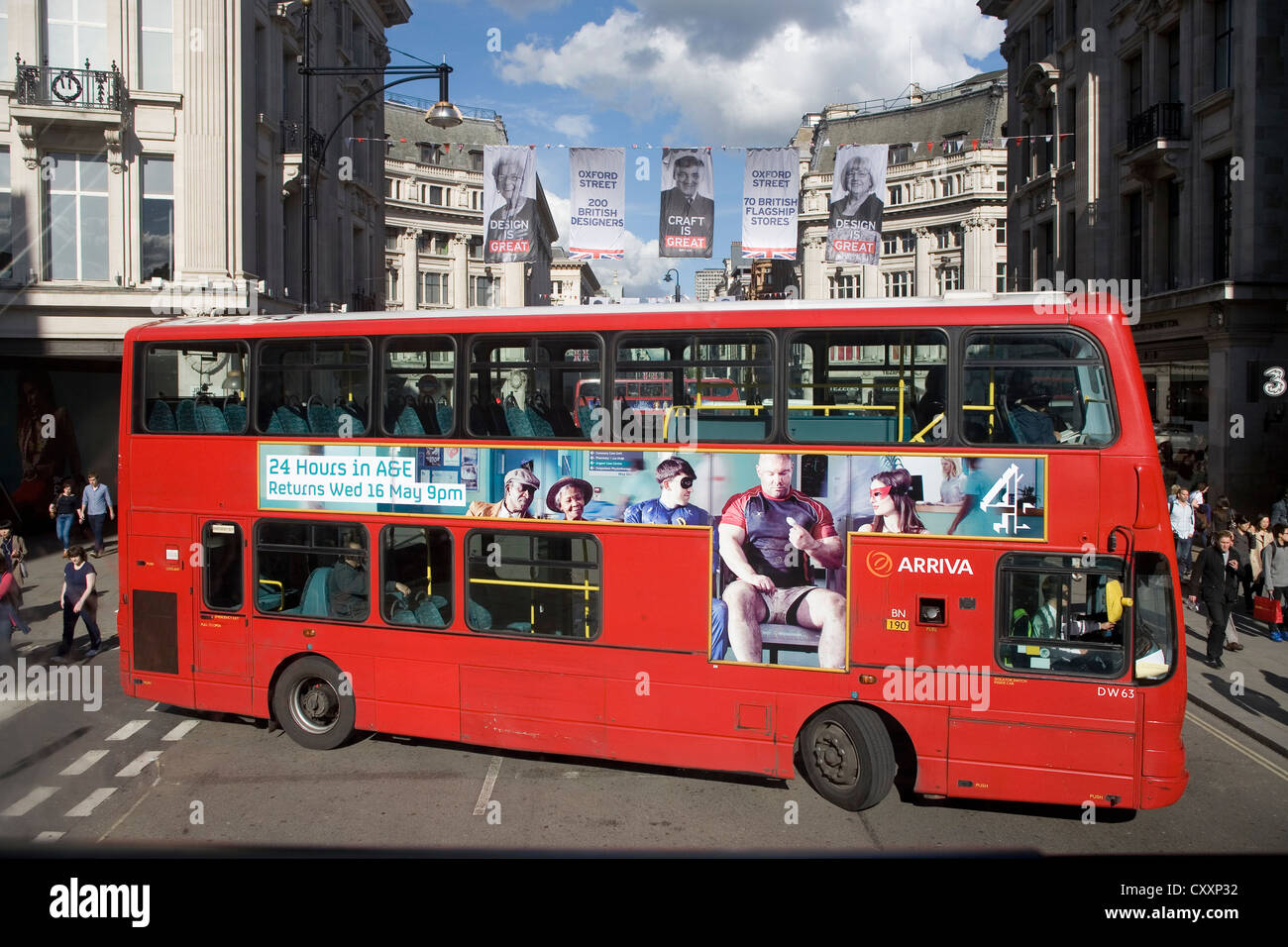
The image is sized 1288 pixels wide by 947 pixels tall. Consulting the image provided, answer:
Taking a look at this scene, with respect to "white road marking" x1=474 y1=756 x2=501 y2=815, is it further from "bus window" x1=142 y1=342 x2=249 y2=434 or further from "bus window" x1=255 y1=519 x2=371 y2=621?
"bus window" x1=142 y1=342 x2=249 y2=434

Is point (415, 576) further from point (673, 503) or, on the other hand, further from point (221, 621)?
point (673, 503)

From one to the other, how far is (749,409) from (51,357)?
68.8 feet

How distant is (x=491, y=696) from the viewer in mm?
9453

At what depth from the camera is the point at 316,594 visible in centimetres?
1016

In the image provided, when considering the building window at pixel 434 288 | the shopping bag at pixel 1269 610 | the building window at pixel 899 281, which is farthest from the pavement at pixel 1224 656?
the building window at pixel 899 281

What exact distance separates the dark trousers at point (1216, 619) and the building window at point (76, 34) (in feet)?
79.4

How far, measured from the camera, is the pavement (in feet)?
36.9

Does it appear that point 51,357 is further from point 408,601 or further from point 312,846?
point 312,846

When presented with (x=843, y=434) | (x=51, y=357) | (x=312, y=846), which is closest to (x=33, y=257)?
(x=51, y=357)

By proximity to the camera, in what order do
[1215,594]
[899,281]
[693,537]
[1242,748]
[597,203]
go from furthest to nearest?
[899,281]
[597,203]
[1215,594]
[1242,748]
[693,537]

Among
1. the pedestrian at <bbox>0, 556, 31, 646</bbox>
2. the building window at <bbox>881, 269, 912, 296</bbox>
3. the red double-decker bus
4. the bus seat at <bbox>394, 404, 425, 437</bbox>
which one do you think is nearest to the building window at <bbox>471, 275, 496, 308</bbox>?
the building window at <bbox>881, 269, 912, 296</bbox>

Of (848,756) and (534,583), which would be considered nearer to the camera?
(848,756)

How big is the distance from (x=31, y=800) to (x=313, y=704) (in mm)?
2555

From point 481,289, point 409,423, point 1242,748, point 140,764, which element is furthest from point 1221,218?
point 481,289
